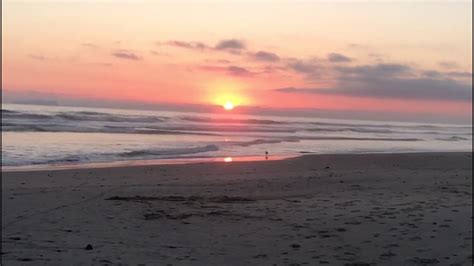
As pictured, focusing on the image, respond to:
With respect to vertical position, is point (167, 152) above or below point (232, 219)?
above

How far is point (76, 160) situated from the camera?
1634cm

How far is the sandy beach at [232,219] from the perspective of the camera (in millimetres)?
5582

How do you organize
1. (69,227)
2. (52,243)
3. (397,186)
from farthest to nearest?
(397,186), (69,227), (52,243)

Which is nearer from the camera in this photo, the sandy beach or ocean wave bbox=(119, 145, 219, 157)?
the sandy beach

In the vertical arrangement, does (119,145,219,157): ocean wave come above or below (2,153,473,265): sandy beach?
above

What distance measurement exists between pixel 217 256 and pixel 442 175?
395 inches

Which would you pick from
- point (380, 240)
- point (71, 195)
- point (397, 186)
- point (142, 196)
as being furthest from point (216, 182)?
point (380, 240)

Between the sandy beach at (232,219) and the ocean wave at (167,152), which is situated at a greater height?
the ocean wave at (167,152)

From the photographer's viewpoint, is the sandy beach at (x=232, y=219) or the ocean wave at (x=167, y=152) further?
the ocean wave at (x=167, y=152)

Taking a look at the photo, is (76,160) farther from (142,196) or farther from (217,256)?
(217,256)

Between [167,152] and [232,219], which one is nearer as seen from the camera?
[232,219]

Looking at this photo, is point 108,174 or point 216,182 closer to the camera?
point 216,182

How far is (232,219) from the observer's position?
7512mm

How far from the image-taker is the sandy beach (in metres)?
5.58
